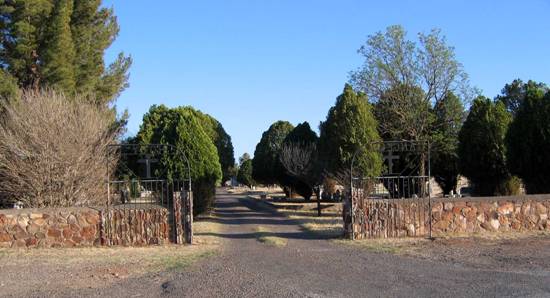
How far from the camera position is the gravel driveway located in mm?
8891

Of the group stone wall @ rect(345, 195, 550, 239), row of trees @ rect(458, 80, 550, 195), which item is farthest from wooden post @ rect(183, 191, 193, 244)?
row of trees @ rect(458, 80, 550, 195)

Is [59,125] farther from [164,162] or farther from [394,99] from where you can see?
[394,99]

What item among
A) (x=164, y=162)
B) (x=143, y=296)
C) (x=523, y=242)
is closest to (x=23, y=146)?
(x=164, y=162)

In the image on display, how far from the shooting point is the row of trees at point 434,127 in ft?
72.2

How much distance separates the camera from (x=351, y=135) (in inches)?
1014

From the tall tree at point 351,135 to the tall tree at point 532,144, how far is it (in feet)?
18.9

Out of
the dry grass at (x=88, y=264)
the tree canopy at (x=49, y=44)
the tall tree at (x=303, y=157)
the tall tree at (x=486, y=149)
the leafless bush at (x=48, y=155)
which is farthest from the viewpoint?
the tall tree at (x=303, y=157)

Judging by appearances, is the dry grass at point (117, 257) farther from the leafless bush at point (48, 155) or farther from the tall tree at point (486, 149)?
the tall tree at point (486, 149)

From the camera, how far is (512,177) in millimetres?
24719

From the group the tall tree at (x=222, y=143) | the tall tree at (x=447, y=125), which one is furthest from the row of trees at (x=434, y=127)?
the tall tree at (x=222, y=143)

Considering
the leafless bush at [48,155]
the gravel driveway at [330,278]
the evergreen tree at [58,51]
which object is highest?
the evergreen tree at [58,51]

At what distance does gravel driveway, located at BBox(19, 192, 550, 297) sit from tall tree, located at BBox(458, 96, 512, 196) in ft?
43.1

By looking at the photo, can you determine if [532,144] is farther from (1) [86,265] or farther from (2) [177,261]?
(1) [86,265]

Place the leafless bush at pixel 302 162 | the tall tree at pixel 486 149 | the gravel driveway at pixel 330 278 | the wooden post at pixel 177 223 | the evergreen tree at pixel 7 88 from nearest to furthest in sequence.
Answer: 1. the gravel driveway at pixel 330 278
2. the wooden post at pixel 177 223
3. the evergreen tree at pixel 7 88
4. the tall tree at pixel 486 149
5. the leafless bush at pixel 302 162
